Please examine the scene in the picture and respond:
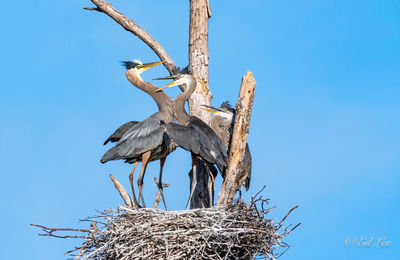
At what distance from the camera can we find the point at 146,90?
9.73 m

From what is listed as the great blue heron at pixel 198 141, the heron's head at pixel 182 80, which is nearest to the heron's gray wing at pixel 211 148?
the great blue heron at pixel 198 141

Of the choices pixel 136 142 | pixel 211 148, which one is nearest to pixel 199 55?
pixel 136 142

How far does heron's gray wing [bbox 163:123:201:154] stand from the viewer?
8203 mm

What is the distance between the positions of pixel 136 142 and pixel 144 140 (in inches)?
4.1

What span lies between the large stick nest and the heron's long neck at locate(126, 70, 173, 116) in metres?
2.28

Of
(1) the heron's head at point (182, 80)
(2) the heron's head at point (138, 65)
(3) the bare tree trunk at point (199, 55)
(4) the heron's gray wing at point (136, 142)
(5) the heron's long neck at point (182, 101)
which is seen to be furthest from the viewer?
(2) the heron's head at point (138, 65)

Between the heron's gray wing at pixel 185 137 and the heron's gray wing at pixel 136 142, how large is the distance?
0.38 metres

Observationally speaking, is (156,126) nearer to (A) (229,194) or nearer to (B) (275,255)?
(A) (229,194)

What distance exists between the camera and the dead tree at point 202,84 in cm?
816

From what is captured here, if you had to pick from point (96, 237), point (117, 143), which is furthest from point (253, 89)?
point (96, 237)

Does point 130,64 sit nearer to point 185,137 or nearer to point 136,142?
point 136,142

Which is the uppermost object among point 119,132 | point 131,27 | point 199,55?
point 131,27

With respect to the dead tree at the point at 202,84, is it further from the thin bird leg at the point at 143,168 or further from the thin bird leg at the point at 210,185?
the thin bird leg at the point at 143,168

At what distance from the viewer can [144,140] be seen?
8672mm
